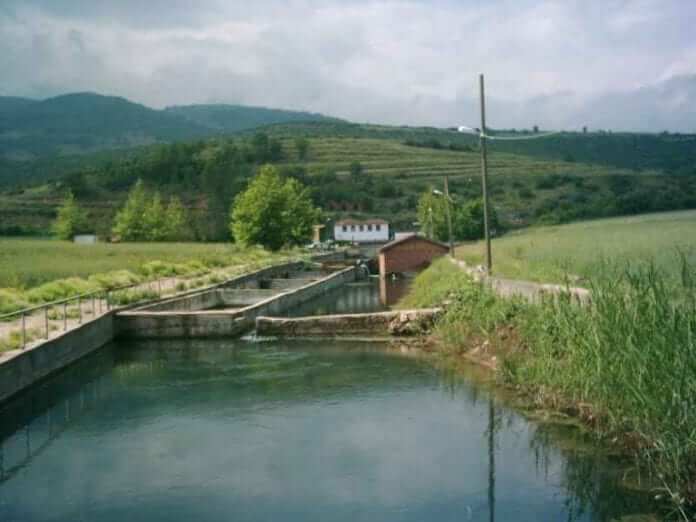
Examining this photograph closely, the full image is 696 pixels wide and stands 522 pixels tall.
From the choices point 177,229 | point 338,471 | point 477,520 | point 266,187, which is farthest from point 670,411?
point 177,229

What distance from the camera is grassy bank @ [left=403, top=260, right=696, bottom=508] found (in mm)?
8562

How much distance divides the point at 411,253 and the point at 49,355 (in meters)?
30.1

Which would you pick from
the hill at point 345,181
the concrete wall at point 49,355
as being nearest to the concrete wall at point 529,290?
the concrete wall at point 49,355

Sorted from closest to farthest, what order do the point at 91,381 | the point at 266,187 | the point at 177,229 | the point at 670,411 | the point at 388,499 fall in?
1. the point at 670,411
2. the point at 388,499
3. the point at 91,381
4. the point at 266,187
5. the point at 177,229

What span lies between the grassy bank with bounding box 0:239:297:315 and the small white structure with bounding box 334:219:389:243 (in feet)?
90.0

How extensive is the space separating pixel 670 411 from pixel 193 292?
22637 mm

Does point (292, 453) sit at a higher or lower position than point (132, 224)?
lower

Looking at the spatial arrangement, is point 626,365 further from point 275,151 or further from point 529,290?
point 275,151

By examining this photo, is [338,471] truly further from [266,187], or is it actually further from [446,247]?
[266,187]

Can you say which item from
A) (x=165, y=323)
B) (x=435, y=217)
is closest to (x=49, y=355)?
(x=165, y=323)

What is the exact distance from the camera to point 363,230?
8062 centimetres

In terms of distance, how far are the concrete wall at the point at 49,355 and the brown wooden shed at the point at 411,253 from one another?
2491 centimetres

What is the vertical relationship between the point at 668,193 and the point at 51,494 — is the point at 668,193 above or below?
above

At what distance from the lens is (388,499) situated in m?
9.66
